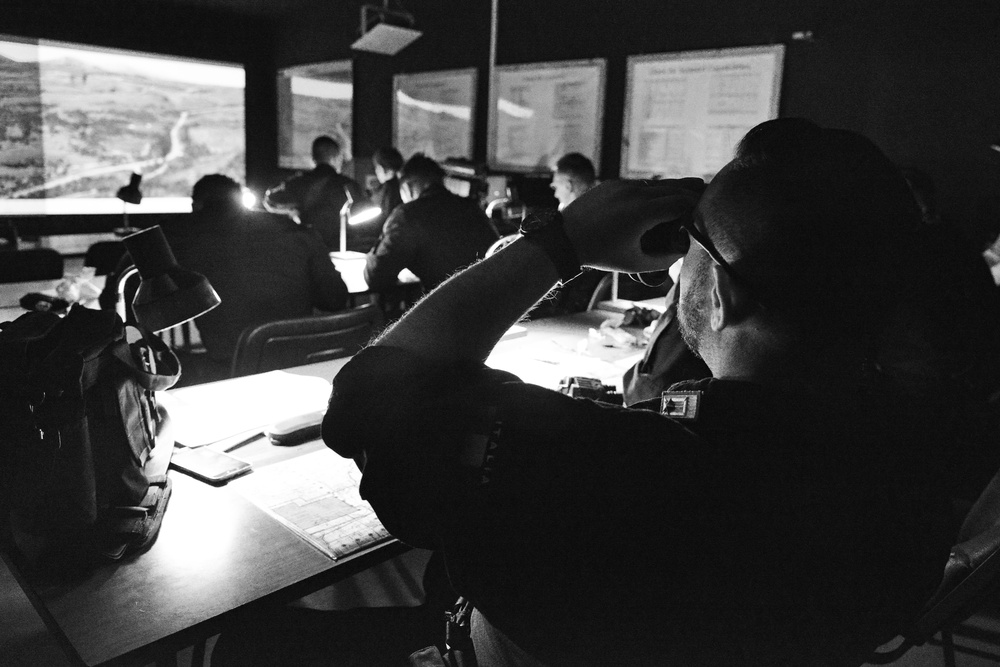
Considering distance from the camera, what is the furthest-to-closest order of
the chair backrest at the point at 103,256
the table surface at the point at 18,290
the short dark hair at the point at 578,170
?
the short dark hair at the point at 578,170
the chair backrest at the point at 103,256
the table surface at the point at 18,290

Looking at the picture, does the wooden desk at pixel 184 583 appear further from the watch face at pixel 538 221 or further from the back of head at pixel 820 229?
the back of head at pixel 820 229

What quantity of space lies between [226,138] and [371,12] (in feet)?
11.8

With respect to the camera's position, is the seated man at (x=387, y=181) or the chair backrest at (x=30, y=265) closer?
the chair backrest at (x=30, y=265)

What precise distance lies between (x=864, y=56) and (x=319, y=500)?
4.07 metres

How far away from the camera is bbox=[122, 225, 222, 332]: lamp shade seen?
1168mm

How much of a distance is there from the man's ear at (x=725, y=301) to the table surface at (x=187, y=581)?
650 millimetres

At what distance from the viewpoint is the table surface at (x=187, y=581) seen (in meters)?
0.88

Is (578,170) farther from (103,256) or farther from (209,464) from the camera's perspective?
(209,464)

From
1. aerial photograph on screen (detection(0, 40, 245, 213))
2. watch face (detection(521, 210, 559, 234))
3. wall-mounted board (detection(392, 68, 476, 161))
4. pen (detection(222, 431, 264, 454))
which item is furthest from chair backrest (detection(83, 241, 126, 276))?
aerial photograph on screen (detection(0, 40, 245, 213))

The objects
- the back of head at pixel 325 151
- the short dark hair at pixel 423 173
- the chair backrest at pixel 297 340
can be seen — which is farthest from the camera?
the back of head at pixel 325 151

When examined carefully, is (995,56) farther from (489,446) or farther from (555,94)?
(489,446)

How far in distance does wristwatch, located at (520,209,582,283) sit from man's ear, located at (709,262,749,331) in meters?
0.15

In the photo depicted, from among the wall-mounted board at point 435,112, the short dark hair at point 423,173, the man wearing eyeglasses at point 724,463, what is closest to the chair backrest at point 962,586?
the man wearing eyeglasses at point 724,463

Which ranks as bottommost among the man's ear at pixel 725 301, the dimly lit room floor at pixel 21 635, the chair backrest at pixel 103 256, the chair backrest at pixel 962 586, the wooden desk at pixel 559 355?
the chair backrest at pixel 962 586
